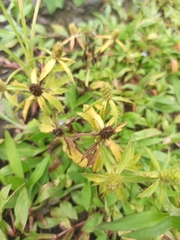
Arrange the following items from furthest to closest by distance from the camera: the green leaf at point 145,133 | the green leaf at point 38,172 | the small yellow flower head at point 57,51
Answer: the green leaf at point 145,133 < the green leaf at point 38,172 < the small yellow flower head at point 57,51

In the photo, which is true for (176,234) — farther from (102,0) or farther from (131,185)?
(102,0)

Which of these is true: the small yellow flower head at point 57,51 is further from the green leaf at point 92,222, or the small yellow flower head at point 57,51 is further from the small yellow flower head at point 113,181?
the green leaf at point 92,222

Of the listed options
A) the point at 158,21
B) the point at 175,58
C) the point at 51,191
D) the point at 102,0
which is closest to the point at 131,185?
the point at 51,191

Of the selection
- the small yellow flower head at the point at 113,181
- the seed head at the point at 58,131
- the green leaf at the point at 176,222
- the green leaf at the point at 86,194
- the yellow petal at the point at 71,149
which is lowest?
the green leaf at the point at 176,222

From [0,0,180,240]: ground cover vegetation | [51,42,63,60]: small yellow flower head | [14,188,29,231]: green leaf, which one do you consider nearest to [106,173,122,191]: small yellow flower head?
[0,0,180,240]: ground cover vegetation

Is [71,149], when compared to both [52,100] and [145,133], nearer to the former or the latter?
[52,100]

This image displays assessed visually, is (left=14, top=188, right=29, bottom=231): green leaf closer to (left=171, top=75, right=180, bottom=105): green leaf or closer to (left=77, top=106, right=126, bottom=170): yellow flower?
(left=77, top=106, right=126, bottom=170): yellow flower

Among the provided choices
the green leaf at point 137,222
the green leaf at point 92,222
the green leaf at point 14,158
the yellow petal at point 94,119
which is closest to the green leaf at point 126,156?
the yellow petal at point 94,119
